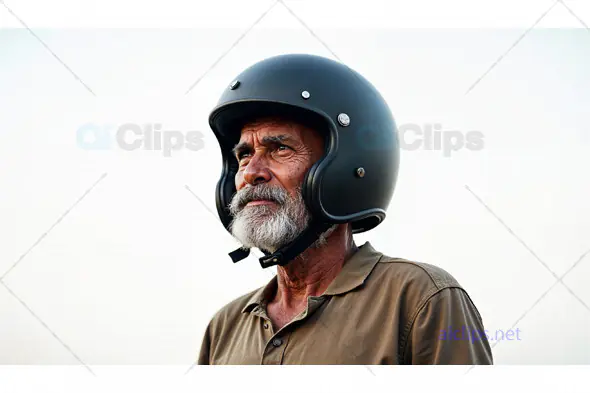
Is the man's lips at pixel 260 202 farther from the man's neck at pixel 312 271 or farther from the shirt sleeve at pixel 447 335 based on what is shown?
the shirt sleeve at pixel 447 335

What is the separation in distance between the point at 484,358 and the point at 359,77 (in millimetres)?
1361

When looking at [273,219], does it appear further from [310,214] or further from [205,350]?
[205,350]

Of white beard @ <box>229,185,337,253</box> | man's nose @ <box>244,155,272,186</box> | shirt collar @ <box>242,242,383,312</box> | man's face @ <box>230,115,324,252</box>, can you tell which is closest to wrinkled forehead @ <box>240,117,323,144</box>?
man's face @ <box>230,115,324,252</box>

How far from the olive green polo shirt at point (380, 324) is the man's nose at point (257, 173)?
500 mm

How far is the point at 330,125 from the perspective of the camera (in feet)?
10.3

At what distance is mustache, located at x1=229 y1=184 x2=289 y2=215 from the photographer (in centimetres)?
316

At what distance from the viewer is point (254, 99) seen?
3.20m

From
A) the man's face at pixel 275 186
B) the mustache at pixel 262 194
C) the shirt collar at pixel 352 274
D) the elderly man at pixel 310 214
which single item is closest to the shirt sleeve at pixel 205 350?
the elderly man at pixel 310 214

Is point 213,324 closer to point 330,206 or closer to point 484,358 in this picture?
point 330,206

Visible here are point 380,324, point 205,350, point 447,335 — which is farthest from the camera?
point 205,350

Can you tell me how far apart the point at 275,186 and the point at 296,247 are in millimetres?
271

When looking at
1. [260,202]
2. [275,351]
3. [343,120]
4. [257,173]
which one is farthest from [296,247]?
[343,120]

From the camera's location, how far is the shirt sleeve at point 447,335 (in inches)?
104

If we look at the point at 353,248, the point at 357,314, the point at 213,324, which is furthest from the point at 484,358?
the point at 213,324
